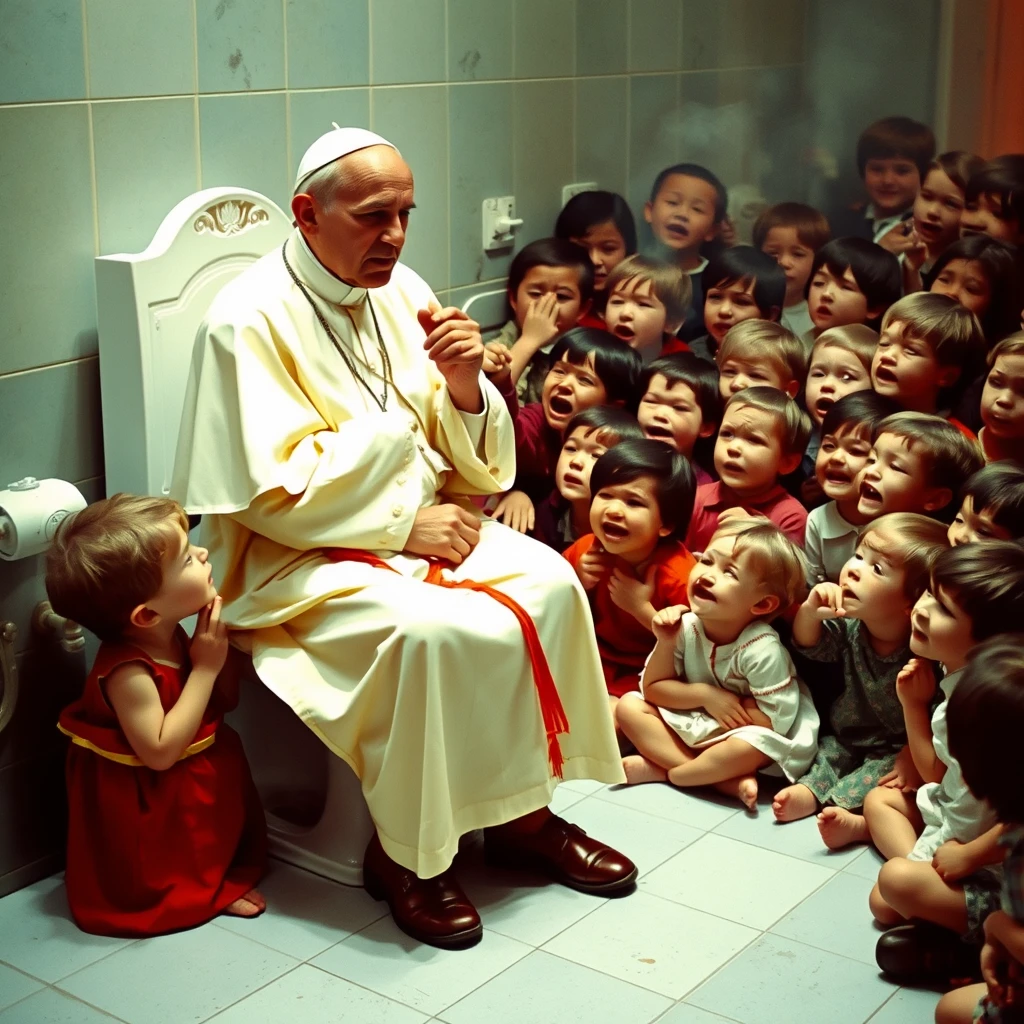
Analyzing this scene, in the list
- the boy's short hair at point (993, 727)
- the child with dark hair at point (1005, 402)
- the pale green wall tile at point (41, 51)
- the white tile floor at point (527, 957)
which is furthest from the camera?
the child with dark hair at point (1005, 402)

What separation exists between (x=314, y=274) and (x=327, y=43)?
0.72 metres

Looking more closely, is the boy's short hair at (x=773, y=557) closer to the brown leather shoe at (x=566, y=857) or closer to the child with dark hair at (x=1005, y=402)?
the child with dark hair at (x=1005, y=402)

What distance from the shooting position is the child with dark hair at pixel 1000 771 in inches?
73.6

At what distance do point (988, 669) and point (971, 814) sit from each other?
1.52 feet

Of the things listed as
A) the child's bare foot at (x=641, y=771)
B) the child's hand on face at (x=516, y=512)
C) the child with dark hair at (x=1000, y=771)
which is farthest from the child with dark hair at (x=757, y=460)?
the child with dark hair at (x=1000, y=771)

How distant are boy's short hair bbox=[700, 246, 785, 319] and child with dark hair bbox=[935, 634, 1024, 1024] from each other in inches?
64.5

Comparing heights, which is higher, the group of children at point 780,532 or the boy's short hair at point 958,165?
the boy's short hair at point 958,165

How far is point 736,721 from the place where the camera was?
288cm

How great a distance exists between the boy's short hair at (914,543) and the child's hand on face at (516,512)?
32.9 inches

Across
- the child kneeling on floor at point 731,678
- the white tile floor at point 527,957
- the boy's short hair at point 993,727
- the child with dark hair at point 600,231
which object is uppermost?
the child with dark hair at point 600,231

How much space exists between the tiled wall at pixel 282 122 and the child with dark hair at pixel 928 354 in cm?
54

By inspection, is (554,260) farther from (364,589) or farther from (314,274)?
(364,589)

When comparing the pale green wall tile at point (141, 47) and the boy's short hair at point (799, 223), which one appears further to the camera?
the boy's short hair at point (799, 223)

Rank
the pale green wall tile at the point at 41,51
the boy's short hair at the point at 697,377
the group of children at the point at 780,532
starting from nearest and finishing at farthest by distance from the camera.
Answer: the group of children at the point at 780,532 → the pale green wall tile at the point at 41,51 → the boy's short hair at the point at 697,377
